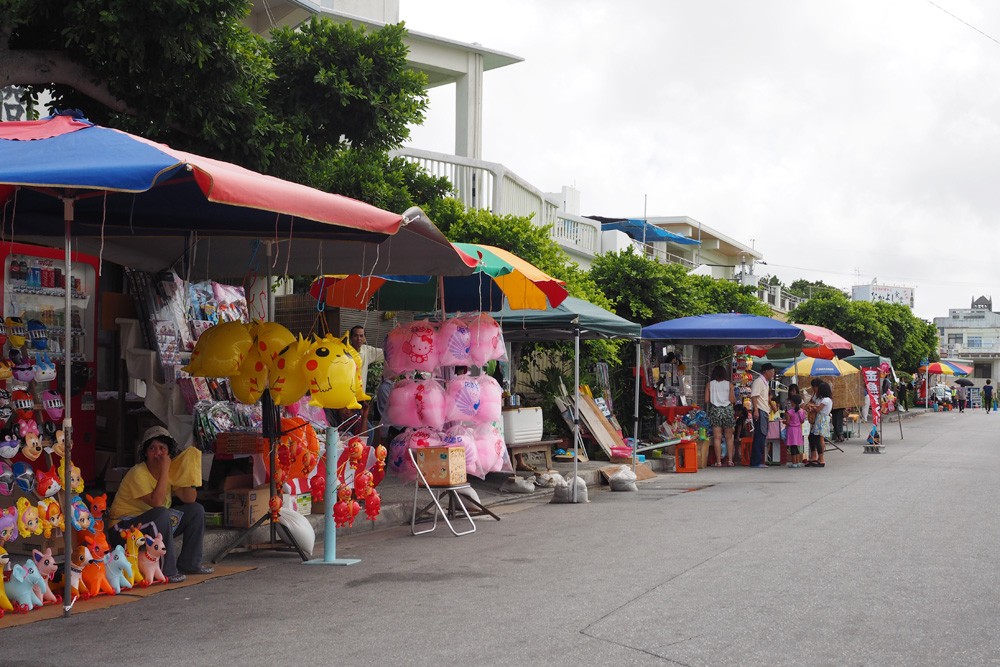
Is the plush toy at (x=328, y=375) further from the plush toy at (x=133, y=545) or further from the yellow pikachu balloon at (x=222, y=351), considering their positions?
the plush toy at (x=133, y=545)

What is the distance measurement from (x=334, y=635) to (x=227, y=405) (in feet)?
15.2

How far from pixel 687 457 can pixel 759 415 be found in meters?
2.00

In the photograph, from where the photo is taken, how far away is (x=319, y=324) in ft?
44.3

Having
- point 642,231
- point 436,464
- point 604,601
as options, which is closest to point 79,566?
point 604,601

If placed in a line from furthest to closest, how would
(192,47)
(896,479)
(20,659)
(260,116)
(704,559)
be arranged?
(896,479), (260,116), (192,47), (704,559), (20,659)

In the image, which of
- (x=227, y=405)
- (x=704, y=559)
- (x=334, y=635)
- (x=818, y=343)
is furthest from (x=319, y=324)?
(x=818, y=343)

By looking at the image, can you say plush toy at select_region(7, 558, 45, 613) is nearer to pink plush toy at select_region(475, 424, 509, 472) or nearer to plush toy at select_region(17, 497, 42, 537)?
plush toy at select_region(17, 497, 42, 537)

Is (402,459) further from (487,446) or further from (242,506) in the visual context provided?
(242,506)

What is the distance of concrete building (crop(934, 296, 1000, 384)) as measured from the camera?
326ft

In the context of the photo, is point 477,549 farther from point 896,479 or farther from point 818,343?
point 818,343

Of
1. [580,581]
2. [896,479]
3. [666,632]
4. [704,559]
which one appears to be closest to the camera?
[666,632]

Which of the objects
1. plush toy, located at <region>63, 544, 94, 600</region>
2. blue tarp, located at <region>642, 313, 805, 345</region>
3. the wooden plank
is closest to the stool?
the wooden plank

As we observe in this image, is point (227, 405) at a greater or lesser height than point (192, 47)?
lesser

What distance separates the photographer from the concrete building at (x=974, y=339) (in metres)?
99.5
